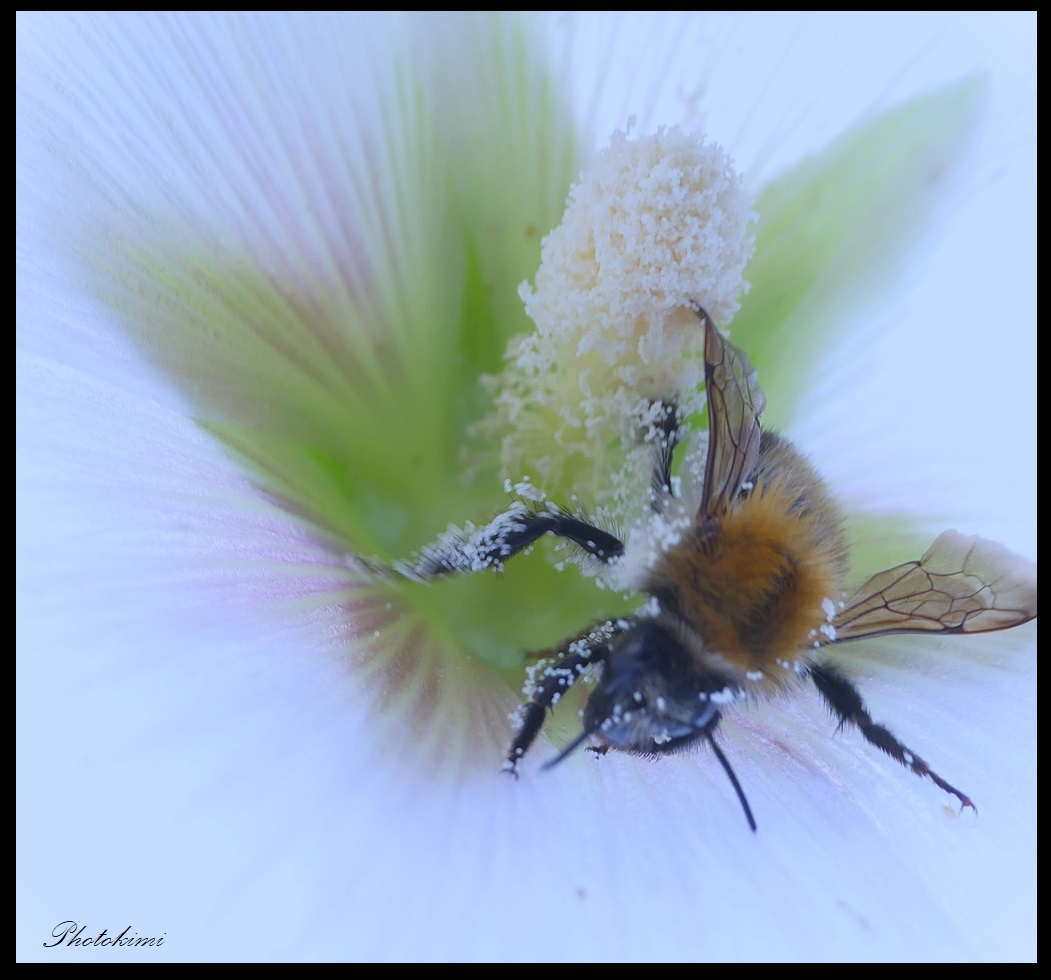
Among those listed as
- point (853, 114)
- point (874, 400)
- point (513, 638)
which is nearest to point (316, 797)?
point (513, 638)

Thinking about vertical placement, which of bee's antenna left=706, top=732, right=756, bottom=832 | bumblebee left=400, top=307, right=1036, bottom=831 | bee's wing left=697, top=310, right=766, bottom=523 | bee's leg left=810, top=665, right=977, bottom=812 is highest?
bee's wing left=697, top=310, right=766, bottom=523

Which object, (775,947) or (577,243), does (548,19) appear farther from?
(775,947)

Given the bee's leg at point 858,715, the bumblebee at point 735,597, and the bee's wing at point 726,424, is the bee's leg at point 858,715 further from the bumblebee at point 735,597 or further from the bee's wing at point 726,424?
the bee's wing at point 726,424

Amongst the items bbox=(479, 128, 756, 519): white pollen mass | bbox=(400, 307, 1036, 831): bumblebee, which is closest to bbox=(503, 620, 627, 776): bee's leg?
bbox=(400, 307, 1036, 831): bumblebee

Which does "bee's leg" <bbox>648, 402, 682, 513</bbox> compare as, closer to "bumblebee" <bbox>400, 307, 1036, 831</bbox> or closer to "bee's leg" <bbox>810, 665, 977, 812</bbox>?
"bumblebee" <bbox>400, 307, 1036, 831</bbox>

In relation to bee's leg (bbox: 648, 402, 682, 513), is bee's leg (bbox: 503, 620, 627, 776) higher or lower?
lower

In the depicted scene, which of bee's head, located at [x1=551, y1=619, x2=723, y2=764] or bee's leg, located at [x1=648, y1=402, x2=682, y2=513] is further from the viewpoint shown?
bee's leg, located at [x1=648, y1=402, x2=682, y2=513]

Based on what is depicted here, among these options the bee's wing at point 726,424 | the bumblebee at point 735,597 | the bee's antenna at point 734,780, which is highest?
the bee's wing at point 726,424

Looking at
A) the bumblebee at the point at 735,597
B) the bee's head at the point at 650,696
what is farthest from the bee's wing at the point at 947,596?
the bee's head at the point at 650,696
